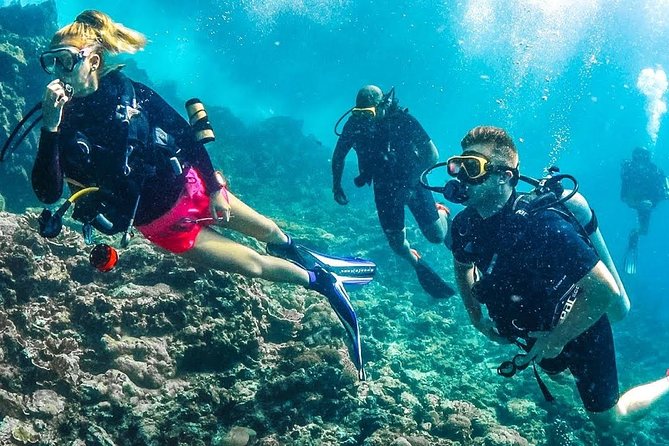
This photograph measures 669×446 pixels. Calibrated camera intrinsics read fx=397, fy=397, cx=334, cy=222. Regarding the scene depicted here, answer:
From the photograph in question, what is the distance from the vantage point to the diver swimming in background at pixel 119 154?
307 cm

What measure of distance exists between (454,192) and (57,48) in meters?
3.24

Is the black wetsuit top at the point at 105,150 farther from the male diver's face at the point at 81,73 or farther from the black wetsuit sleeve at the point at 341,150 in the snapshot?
the black wetsuit sleeve at the point at 341,150

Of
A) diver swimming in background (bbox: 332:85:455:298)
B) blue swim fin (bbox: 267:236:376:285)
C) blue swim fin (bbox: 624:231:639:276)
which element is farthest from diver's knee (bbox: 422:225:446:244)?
blue swim fin (bbox: 624:231:639:276)

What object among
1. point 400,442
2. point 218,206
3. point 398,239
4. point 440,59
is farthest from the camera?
point 440,59

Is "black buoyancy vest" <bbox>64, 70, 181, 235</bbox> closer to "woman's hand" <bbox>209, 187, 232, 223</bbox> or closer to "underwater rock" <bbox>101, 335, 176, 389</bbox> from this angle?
"woman's hand" <bbox>209, 187, 232, 223</bbox>

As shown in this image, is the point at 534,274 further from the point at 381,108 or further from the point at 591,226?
the point at 381,108

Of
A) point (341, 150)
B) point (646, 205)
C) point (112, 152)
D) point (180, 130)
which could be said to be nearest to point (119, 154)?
point (112, 152)

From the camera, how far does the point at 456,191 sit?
324 cm

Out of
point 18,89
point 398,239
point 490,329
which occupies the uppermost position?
point 18,89

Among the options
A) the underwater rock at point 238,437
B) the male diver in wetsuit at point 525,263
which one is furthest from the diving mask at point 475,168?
the underwater rock at point 238,437

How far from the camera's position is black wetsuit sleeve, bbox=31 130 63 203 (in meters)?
3.02

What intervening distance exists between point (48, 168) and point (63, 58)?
0.84 metres

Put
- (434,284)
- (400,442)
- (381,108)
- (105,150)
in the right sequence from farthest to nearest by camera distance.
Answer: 1. (434,284)
2. (381,108)
3. (400,442)
4. (105,150)

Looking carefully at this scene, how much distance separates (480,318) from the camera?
379cm
